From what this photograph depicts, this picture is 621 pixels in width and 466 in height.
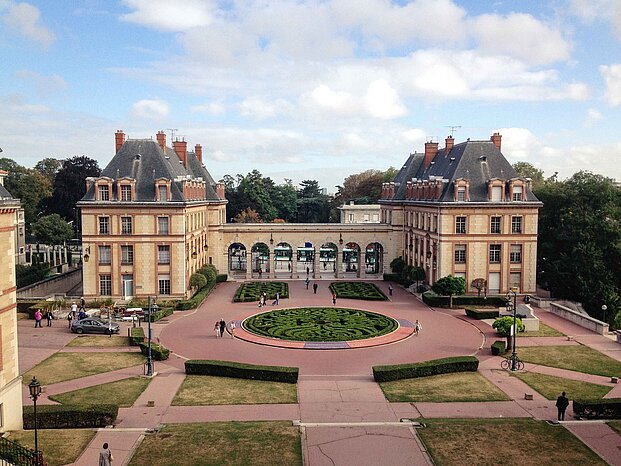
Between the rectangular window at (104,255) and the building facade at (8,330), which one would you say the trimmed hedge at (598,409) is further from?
the rectangular window at (104,255)

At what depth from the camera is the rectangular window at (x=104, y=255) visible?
188ft

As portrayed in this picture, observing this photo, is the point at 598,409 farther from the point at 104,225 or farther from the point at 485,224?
the point at 104,225

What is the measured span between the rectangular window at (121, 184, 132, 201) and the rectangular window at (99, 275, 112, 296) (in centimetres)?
782

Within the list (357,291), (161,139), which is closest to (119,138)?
(161,139)

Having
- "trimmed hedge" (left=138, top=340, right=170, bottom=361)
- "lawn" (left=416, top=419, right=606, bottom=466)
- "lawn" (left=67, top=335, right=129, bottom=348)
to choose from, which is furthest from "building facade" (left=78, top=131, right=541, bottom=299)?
"lawn" (left=416, top=419, right=606, bottom=466)

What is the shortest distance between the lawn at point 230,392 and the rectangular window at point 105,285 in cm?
2662

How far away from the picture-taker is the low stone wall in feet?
148

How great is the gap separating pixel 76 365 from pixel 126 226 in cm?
2241

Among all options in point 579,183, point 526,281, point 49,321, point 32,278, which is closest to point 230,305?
point 49,321

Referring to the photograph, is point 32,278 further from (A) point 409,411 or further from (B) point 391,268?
(A) point 409,411

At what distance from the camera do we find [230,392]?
31375 mm

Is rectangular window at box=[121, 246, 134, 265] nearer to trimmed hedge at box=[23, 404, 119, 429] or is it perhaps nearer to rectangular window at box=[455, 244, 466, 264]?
trimmed hedge at box=[23, 404, 119, 429]

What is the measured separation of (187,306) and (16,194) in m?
54.5

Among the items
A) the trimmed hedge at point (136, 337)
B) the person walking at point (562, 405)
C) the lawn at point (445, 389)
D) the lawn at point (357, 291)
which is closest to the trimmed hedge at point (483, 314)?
the lawn at point (357, 291)
